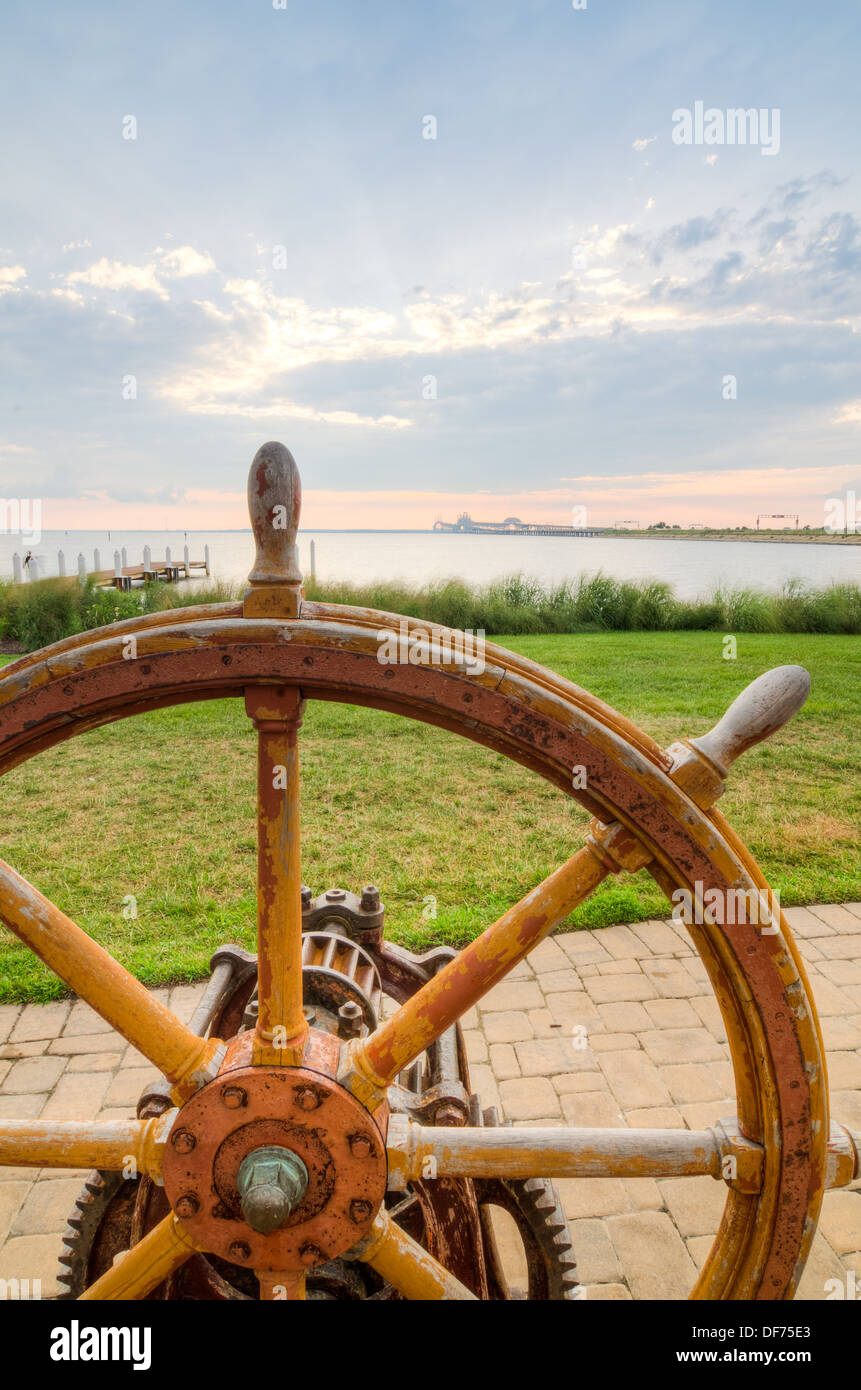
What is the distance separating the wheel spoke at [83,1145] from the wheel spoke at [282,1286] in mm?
241

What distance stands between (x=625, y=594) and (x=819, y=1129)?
547 inches

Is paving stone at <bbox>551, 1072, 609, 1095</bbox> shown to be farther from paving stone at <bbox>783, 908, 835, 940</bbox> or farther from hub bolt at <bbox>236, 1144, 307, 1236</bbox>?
hub bolt at <bbox>236, 1144, 307, 1236</bbox>

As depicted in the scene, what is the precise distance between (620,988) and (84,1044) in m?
2.10

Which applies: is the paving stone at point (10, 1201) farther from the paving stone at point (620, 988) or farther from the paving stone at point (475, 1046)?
the paving stone at point (620, 988)

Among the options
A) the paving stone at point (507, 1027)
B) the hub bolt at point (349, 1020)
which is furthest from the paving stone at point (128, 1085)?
the hub bolt at point (349, 1020)

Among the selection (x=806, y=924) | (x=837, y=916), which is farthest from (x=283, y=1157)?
(x=837, y=916)

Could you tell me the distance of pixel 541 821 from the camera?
210 inches

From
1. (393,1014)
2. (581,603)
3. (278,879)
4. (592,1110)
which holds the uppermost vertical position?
(581,603)

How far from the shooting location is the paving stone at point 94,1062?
9.37ft

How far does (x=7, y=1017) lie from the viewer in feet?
10.5

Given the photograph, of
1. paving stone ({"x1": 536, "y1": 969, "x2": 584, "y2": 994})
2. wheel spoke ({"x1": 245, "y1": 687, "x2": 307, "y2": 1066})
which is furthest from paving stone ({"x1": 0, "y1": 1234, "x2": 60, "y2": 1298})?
paving stone ({"x1": 536, "y1": 969, "x2": 584, "y2": 994})

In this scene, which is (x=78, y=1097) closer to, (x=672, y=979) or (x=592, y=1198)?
(x=592, y=1198)
